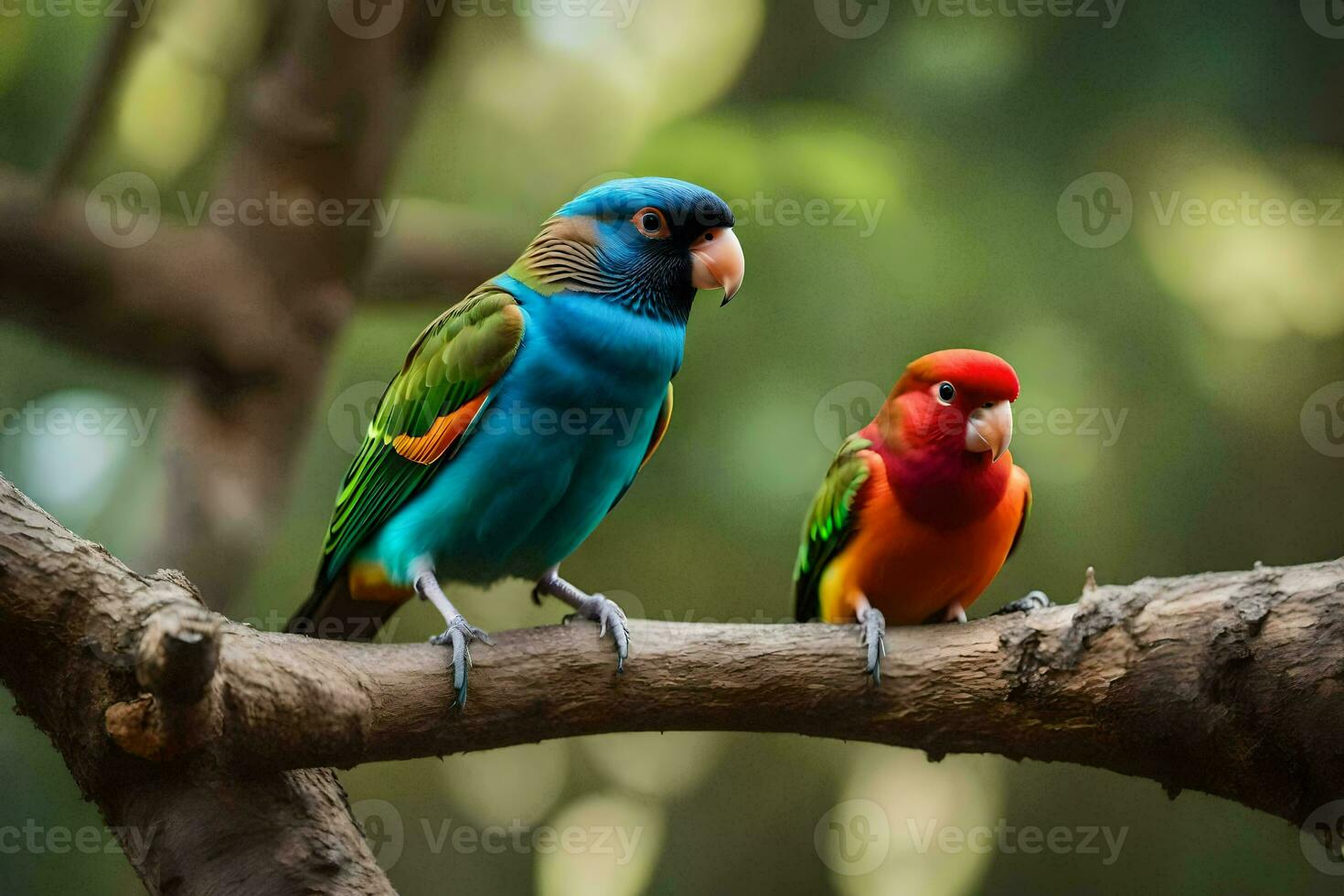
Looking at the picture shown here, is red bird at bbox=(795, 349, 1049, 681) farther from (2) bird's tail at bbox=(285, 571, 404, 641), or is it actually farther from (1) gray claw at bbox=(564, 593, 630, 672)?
(2) bird's tail at bbox=(285, 571, 404, 641)

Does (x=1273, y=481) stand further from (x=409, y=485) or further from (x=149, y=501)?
(x=149, y=501)

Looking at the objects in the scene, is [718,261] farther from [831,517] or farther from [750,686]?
[750,686]

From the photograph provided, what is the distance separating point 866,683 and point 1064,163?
3.08 metres

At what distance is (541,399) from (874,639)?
3.14 feet

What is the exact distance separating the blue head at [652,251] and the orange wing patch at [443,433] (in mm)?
350

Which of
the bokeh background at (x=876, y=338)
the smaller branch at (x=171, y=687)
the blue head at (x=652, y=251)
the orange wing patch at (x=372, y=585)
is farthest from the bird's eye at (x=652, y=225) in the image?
the bokeh background at (x=876, y=338)

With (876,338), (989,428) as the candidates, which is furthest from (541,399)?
(876,338)

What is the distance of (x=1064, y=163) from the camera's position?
4.74 meters

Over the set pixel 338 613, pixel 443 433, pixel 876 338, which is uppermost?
pixel 876 338

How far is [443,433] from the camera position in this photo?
2.72 m

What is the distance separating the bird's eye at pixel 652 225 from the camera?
9.05 feet

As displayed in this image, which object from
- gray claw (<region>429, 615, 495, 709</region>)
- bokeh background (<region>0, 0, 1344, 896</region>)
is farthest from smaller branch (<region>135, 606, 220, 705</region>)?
bokeh background (<region>0, 0, 1344, 896</region>)

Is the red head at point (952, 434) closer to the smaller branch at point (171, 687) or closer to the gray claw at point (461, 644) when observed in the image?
the gray claw at point (461, 644)

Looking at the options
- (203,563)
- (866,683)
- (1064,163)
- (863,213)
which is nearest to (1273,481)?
(1064,163)
